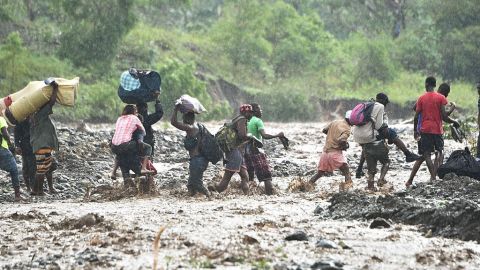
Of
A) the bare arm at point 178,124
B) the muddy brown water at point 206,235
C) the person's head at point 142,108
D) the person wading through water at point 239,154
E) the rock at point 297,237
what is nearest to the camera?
the muddy brown water at point 206,235

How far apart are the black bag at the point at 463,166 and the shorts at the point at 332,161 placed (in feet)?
4.40

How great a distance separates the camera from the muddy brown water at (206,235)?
755 centimetres

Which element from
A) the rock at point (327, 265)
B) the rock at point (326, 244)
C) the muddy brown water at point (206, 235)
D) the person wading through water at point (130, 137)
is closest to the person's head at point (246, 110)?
the muddy brown water at point (206, 235)

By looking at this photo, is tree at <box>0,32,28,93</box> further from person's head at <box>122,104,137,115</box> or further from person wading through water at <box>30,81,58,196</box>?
person's head at <box>122,104,137,115</box>

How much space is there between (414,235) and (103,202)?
4.78 m

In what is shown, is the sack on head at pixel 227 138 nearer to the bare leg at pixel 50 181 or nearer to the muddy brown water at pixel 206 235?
→ the muddy brown water at pixel 206 235

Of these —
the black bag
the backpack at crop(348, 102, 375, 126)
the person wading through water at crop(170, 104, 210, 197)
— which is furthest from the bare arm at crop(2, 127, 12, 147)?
the black bag

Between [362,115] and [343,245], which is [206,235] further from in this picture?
[362,115]

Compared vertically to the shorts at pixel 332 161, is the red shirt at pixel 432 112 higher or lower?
higher

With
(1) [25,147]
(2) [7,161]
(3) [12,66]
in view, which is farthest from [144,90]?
(3) [12,66]

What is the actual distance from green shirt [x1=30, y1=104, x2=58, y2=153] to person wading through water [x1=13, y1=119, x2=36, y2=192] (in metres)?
0.32

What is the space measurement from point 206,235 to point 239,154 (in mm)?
4105

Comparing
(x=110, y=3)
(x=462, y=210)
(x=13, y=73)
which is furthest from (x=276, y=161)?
(x=110, y=3)

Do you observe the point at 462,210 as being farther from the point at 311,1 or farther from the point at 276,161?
the point at 311,1
